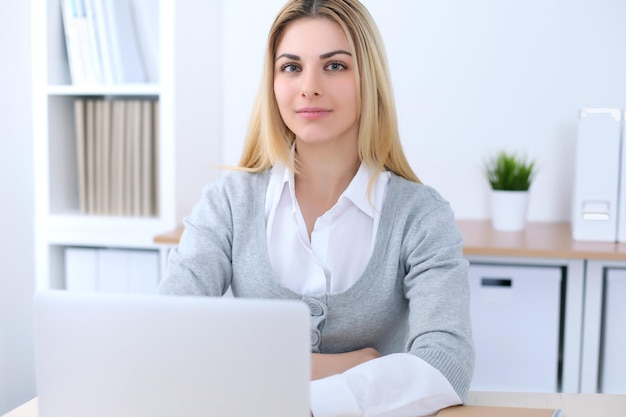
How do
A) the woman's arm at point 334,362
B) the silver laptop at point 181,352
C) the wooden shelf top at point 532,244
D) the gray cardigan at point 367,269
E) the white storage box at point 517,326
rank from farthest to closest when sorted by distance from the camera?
the white storage box at point 517,326
the wooden shelf top at point 532,244
the gray cardigan at point 367,269
the woman's arm at point 334,362
the silver laptop at point 181,352

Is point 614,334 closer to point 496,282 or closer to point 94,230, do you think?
point 496,282

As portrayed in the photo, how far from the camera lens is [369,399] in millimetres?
1045

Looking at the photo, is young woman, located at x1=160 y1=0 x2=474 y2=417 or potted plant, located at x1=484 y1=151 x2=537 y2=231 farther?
potted plant, located at x1=484 y1=151 x2=537 y2=231

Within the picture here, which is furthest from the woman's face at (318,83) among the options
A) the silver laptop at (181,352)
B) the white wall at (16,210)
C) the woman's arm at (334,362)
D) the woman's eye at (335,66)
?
the white wall at (16,210)

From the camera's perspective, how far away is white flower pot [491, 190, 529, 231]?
234 cm

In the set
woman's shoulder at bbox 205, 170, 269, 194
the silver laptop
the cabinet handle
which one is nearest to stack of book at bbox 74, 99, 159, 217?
woman's shoulder at bbox 205, 170, 269, 194

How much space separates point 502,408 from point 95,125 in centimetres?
183

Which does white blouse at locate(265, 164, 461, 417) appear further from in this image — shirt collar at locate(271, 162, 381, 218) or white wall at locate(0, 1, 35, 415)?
white wall at locate(0, 1, 35, 415)

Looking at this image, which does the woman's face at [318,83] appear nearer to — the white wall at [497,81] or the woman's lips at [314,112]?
the woman's lips at [314,112]

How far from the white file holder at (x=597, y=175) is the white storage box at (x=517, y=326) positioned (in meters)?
0.21

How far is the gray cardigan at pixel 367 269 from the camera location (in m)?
1.33

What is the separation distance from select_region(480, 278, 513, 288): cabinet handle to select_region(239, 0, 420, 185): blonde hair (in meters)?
0.76

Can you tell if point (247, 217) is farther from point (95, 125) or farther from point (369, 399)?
point (95, 125)

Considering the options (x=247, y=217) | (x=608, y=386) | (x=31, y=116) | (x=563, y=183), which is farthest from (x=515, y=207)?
(x=31, y=116)
